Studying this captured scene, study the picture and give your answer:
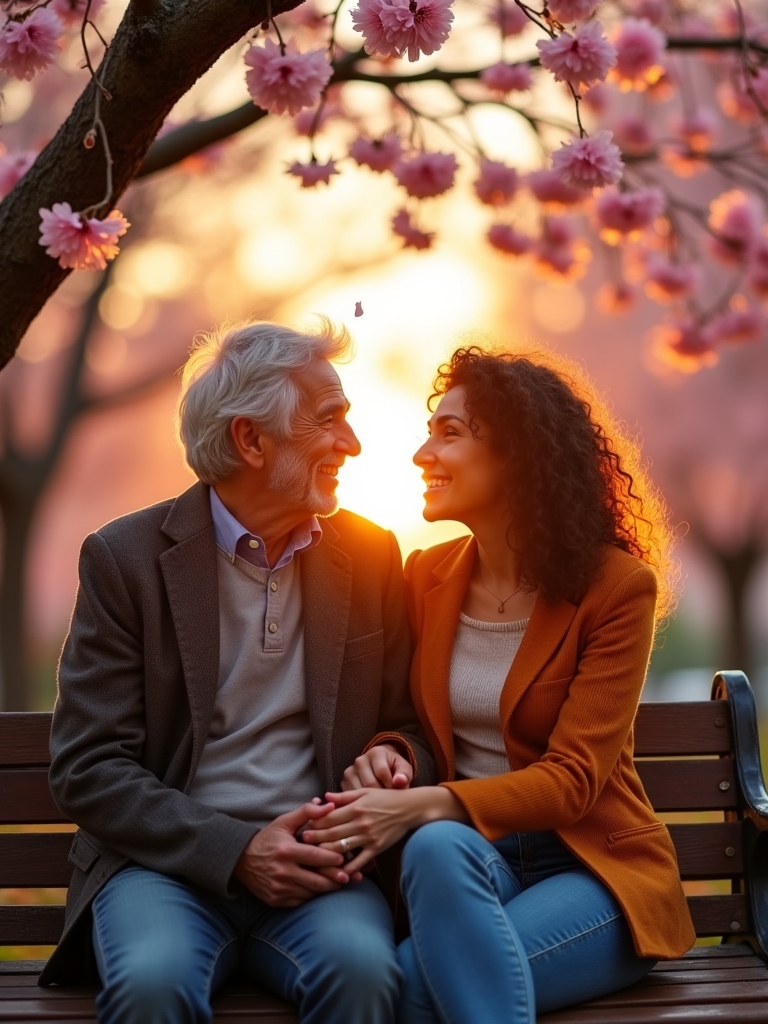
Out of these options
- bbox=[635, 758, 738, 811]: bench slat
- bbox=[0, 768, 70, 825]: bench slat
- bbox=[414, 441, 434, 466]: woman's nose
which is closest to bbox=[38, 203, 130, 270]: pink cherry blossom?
bbox=[414, 441, 434, 466]: woman's nose

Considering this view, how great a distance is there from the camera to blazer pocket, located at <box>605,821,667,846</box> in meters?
2.99

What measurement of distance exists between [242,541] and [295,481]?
0.21 metres

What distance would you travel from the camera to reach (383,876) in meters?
3.07

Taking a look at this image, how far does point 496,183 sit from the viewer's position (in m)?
5.63

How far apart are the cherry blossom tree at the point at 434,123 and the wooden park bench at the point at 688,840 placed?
3.88ft

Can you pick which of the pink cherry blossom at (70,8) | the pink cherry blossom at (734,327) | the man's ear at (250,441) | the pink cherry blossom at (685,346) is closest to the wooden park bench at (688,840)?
the man's ear at (250,441)

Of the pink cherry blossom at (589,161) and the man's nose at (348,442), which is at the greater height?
the pink cherry blossom at (589,161)

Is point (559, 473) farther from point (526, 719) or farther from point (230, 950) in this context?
point (230, 950)

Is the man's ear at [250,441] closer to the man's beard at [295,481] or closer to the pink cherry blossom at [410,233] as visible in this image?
the man's beard at [295,481]

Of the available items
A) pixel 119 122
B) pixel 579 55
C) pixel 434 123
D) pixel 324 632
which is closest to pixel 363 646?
pixel 324 632

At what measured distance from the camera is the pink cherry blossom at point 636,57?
483cm

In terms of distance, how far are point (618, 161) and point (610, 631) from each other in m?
1.49

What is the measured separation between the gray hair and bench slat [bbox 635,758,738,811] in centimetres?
133

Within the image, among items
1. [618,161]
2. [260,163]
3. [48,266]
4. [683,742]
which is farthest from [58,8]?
[260,163]
